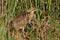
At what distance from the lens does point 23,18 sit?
8.15 ft

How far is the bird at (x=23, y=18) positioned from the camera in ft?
8.02

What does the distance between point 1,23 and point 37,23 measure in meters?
0.38

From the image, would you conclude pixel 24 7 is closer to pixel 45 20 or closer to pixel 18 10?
pixel 18 10

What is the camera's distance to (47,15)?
8.38 feet

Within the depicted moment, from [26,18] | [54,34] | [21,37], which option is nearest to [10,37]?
[21,37]

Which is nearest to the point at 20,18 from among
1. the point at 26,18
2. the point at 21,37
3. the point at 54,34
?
the point at 26,18

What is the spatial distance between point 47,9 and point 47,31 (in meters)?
0.30

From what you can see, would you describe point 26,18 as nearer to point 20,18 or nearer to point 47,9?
point 20,18

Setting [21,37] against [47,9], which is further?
[47,9]

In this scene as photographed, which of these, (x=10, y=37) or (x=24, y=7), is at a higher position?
(x=24, y=7)

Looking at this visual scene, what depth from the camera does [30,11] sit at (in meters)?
2.52

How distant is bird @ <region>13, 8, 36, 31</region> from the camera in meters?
2.44

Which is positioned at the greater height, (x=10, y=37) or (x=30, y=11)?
(x=30, y=11)

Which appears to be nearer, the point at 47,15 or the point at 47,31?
the point at 47,31
